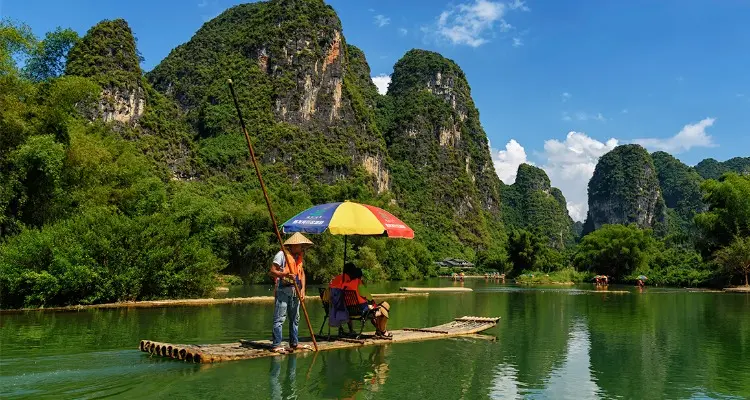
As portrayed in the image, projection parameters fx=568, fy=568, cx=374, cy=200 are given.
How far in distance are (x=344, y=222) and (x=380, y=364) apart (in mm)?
2628

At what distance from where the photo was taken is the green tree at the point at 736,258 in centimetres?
4106

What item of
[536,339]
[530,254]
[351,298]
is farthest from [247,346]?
[530,254]

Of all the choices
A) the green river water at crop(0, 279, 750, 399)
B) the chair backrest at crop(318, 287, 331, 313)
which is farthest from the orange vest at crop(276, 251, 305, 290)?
the green river water at crop(0, 279, 750, 399)

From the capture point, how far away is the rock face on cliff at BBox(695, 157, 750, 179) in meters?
163

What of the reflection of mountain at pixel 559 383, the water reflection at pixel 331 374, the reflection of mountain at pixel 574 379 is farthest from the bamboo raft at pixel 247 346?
the reflection of mountain at pixel 574 379

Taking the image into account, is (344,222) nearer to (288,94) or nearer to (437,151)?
(288,94)

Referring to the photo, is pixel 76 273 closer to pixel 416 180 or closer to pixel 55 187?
pixel 55 187

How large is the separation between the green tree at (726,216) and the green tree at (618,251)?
10.1 meters

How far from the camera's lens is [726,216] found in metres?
46.8

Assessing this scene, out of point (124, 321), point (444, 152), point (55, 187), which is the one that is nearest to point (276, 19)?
point (444, 152)

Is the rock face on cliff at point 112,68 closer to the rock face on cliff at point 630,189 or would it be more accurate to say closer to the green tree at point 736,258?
the green tree at point 736,258

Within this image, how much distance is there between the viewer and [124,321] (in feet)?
49.3

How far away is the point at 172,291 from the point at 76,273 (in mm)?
4139

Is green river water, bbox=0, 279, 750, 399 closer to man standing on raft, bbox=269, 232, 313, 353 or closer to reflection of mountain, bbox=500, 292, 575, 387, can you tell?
reflection of mountain, bbox=500, 292, 575, 387
